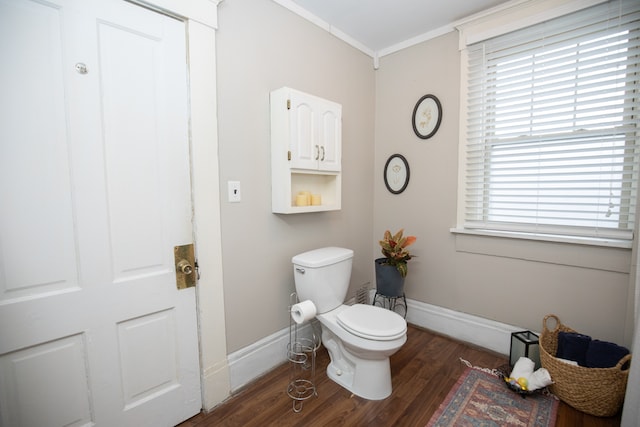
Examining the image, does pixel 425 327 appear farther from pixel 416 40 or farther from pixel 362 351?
pixel 416 40

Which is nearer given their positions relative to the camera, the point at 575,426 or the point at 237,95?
the point at 575,426

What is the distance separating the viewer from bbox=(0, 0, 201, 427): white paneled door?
1064mm

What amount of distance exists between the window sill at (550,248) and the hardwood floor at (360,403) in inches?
31.3

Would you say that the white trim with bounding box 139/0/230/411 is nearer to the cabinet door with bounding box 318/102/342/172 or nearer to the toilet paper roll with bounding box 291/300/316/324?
the toilet paper roll with bounding box 291/300/316/324

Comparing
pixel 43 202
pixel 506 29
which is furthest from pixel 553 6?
pixel 43 202

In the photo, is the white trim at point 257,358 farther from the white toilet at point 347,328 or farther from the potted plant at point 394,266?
the potted plant at point 394,266

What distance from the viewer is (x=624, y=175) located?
169 cm

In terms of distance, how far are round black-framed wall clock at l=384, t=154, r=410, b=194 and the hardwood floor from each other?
4.66 feet

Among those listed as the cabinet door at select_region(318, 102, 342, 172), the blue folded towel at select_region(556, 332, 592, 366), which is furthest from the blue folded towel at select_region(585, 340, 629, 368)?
the cabinet door at select_region(318, 102, 342, 172)

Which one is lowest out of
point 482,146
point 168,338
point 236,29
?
point 168,338

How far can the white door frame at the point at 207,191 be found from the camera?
1473 mm

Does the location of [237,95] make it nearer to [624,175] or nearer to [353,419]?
[353,419]

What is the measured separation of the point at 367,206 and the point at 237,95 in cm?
158

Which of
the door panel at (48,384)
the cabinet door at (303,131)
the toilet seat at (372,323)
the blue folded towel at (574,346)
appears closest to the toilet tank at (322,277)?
the toilet seat at (372,323)
